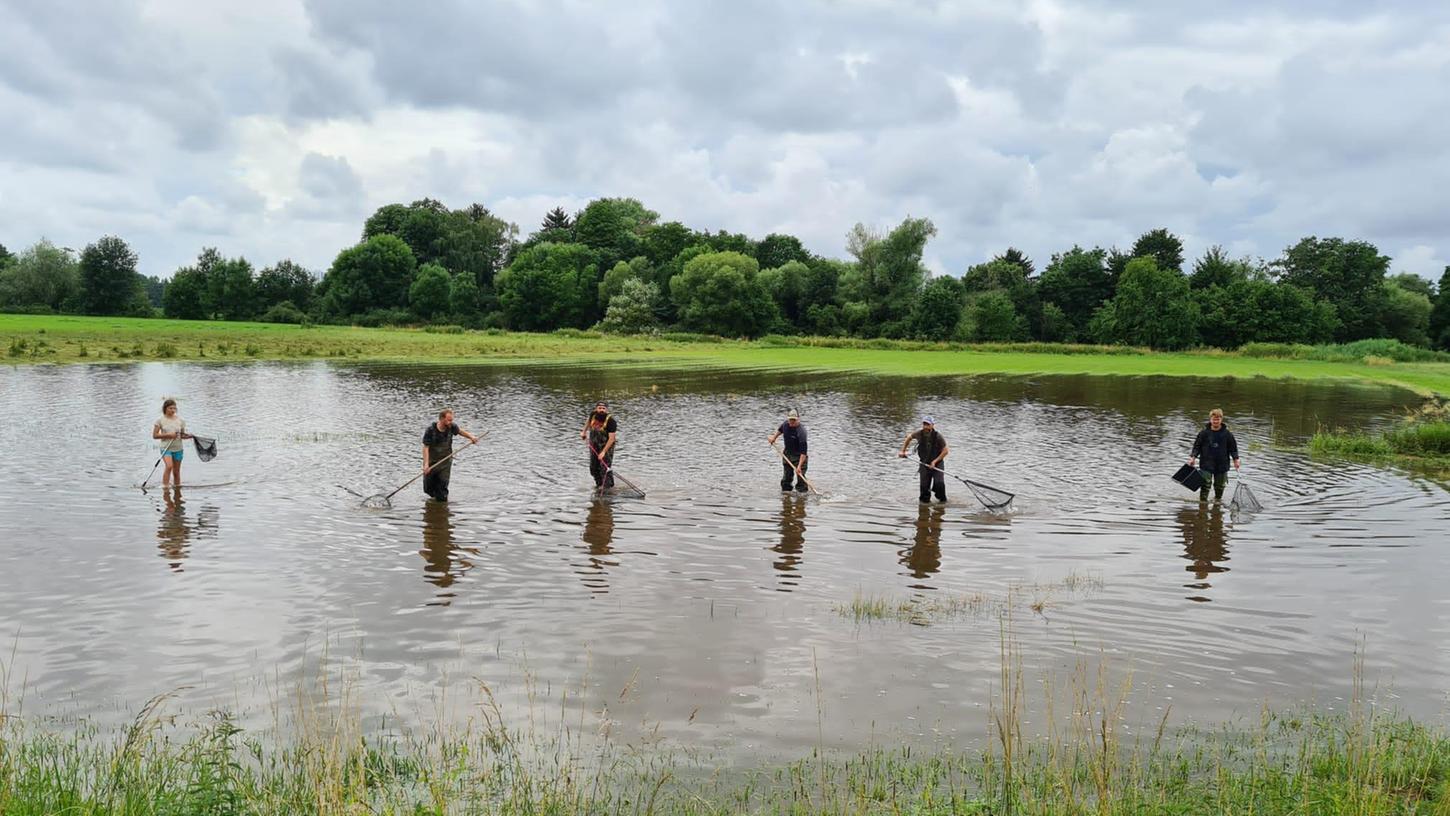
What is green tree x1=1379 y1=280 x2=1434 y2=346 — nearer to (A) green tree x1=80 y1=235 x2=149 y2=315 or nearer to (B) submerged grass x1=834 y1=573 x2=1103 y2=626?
(B) submerged grass x1=834 y1=573 x2=1103 y2=626

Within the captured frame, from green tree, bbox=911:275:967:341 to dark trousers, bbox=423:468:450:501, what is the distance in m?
95.1

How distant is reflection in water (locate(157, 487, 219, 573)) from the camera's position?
15109 millimetres

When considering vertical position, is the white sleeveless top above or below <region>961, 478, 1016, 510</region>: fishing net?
above

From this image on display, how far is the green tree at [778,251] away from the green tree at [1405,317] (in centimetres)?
6907

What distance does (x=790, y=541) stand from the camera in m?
17.0

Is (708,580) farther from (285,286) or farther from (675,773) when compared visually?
(285,286)

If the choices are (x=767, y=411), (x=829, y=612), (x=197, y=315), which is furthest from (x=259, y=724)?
(x=197, y=315)

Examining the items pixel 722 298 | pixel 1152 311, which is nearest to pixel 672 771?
pixel 1152 311

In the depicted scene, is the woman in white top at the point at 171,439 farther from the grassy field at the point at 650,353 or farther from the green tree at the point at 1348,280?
the green tree at the point at 1348,280

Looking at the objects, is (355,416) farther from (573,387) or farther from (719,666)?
(719,666)

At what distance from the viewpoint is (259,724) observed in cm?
882

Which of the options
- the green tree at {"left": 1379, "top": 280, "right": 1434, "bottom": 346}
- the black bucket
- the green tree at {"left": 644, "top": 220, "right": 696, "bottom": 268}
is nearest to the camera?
the black bucket

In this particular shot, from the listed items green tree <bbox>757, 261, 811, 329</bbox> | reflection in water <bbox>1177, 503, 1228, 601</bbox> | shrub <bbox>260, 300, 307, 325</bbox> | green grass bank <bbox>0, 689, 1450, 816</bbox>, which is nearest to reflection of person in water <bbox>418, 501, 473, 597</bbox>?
green grass bank <bbox>0, 689, 1450, 816</bbox>

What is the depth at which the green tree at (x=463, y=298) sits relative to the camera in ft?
446
